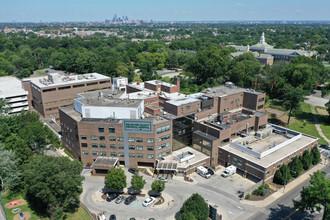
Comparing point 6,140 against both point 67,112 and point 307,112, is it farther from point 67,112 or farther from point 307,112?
point 307,112

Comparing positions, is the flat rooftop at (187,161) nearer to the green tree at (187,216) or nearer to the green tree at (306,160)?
the green tree at (187,216)

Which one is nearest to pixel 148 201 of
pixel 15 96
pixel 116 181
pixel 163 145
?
pixel 116 181

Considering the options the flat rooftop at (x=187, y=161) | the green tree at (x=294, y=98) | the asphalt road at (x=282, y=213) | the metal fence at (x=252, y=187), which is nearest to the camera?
the asphalt road at (x=282, y=213)

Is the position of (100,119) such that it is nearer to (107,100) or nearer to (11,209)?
(107,100)

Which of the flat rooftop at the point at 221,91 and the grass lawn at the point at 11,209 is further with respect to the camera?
the flat rooftop at the point at 221,91

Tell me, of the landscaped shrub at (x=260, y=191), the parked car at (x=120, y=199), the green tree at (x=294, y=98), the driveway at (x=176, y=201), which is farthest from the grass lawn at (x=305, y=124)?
→ the parked car at (x=120, y=199)

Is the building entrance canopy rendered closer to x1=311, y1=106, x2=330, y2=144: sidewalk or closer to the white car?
the white car

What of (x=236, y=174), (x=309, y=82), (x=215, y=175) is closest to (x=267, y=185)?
(x=236, y=174)
